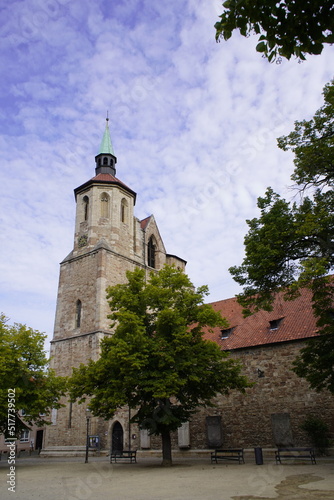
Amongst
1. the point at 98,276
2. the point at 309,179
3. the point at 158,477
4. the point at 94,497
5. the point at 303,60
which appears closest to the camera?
the point at 303,60

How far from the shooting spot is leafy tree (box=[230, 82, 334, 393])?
12352mm

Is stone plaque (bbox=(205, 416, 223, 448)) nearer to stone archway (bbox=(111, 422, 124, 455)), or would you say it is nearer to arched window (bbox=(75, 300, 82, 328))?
stone archway (bbox=(111, 422, 124, 455))

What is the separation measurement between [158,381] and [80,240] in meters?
21.4

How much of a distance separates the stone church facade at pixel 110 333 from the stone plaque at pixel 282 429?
0.04 metres

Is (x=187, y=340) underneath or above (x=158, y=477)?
above

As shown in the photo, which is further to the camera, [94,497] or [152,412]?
[152,412]

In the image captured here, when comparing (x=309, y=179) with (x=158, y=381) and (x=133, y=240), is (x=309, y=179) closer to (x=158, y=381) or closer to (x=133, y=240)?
(x=158, y=381)

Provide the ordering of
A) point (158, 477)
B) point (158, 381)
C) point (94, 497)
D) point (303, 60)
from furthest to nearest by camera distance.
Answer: point (158, 381) < point (158, 477) < point (94, 497) < point (303, 60)

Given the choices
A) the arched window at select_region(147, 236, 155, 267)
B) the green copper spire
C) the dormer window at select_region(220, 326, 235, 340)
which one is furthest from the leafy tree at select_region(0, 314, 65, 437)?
the green copper spire

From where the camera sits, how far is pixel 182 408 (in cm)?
1656

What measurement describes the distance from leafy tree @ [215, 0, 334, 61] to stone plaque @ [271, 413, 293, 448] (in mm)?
18227

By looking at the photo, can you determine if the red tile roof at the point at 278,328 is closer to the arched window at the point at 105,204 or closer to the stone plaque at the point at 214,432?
the stone plaque at the point at 214,432

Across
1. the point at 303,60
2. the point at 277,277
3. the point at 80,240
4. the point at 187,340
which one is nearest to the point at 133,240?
the point at 80,240

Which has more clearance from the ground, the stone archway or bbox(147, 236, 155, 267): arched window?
bbox(147, 236, 155, 267): arched window
